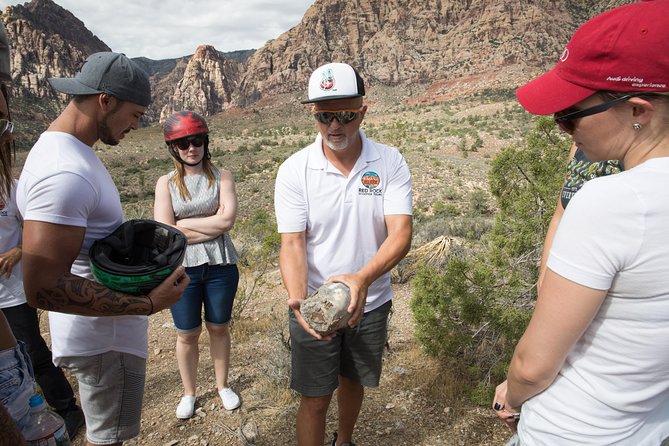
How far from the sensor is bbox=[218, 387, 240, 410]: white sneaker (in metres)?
3.14

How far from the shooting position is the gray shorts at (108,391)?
190 centimetres

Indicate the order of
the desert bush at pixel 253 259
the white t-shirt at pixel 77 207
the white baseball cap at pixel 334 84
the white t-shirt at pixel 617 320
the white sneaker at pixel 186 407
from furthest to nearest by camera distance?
the desert bush at pixel 253 259 < the white sneaker at pixel 186 407 < the white baseball cap at pixel 334 84 < the white t-shirt at pixel 77 207 < the white t-shirt at pixel 617 320

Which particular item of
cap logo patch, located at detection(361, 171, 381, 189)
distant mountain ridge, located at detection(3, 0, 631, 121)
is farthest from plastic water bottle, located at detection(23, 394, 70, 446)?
distant mountain ridge, located at detection(3, 0, 631, 121)

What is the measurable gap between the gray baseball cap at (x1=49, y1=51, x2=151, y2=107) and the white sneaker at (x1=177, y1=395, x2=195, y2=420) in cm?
218

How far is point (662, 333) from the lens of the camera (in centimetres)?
103

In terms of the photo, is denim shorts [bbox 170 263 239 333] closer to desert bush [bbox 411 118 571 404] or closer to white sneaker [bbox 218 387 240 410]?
white sneaker [bbox 218 387 240 410]

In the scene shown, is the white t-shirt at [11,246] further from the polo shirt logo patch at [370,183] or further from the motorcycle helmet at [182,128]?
the polo shirt logo patch at [370,183]

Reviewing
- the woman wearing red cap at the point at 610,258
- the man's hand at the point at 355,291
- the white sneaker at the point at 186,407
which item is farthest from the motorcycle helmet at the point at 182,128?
the woman wearing red cap at the point at 610,258

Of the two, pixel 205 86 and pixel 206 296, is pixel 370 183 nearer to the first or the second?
pixel 206 296

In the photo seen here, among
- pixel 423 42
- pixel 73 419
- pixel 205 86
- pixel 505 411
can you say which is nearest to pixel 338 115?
pixel 505 411

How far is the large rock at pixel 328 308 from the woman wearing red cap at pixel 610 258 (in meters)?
0.81

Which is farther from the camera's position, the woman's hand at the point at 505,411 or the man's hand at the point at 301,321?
the man's hand at the point at 301,321

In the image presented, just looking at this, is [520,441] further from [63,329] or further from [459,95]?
[459,95]

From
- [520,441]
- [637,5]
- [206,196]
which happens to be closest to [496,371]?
[520,441]
